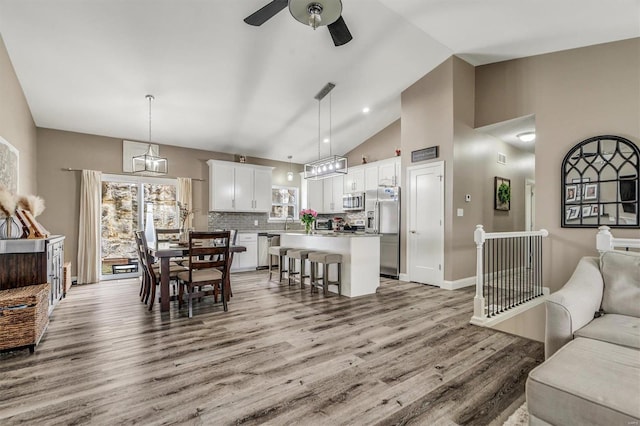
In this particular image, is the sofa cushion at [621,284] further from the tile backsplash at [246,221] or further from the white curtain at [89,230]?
the white curtain at [89,230]

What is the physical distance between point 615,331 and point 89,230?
23.0ft

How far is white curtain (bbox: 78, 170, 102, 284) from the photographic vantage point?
216 inches

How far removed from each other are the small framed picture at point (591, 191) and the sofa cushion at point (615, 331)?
2568 mm

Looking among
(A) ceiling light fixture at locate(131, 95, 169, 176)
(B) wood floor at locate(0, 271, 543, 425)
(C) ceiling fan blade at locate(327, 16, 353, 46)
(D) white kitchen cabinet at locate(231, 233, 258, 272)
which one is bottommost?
(B) wood floor at locate(0, 271, 543, 425)

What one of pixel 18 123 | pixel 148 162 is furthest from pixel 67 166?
pixel 148 162

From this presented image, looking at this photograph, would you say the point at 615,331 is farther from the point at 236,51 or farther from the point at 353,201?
the point at 353,201

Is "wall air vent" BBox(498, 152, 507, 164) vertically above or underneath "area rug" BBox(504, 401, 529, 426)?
above

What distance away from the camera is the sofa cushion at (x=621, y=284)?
7.48 ft

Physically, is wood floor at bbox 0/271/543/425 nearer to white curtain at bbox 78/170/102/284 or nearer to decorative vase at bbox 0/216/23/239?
decorative vase at bbox 0/216/23/239

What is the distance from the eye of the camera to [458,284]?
16.7 feet

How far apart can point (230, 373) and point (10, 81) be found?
4.43m

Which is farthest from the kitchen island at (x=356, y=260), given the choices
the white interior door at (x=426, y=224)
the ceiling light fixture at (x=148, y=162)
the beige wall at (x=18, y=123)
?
the beige wall at (x=18, y=123)

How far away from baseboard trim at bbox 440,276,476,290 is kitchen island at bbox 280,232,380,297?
3.91 feet

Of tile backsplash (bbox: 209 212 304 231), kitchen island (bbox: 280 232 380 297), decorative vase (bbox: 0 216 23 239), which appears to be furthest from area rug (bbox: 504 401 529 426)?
tile backsplash (bbox: 209 212 304 231)
